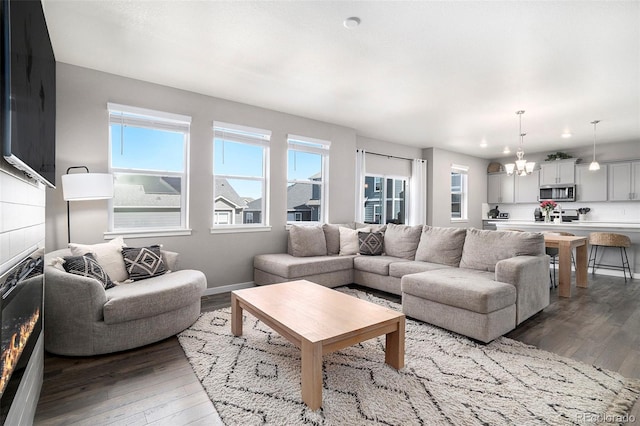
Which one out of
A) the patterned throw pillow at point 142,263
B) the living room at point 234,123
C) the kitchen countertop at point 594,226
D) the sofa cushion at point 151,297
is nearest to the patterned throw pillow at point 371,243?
the living room at point 234,123

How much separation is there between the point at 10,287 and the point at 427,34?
302 cm

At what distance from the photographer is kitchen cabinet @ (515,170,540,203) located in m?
7.58

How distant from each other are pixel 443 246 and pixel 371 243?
104cm

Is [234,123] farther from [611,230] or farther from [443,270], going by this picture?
[611,230]

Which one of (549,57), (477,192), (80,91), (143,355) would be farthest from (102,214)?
(477,192)

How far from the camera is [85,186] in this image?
2.82m

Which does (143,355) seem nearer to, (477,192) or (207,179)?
(207,179)

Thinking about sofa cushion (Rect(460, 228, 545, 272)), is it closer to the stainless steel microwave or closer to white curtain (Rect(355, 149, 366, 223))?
white curtain (Rect(355, 149, 366, 223))

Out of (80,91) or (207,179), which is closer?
(80,91)

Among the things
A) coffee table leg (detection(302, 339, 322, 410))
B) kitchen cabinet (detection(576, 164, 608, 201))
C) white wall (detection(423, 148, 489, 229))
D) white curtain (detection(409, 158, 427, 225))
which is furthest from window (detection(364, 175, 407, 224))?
coffee table leg (detection(302, 339, 322, 410))

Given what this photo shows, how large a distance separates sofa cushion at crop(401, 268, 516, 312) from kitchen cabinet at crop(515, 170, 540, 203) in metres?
5.81

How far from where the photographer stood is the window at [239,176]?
13.7 feet

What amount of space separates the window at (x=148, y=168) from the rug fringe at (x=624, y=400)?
4.03 meters

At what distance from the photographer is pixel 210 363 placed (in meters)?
2.24
